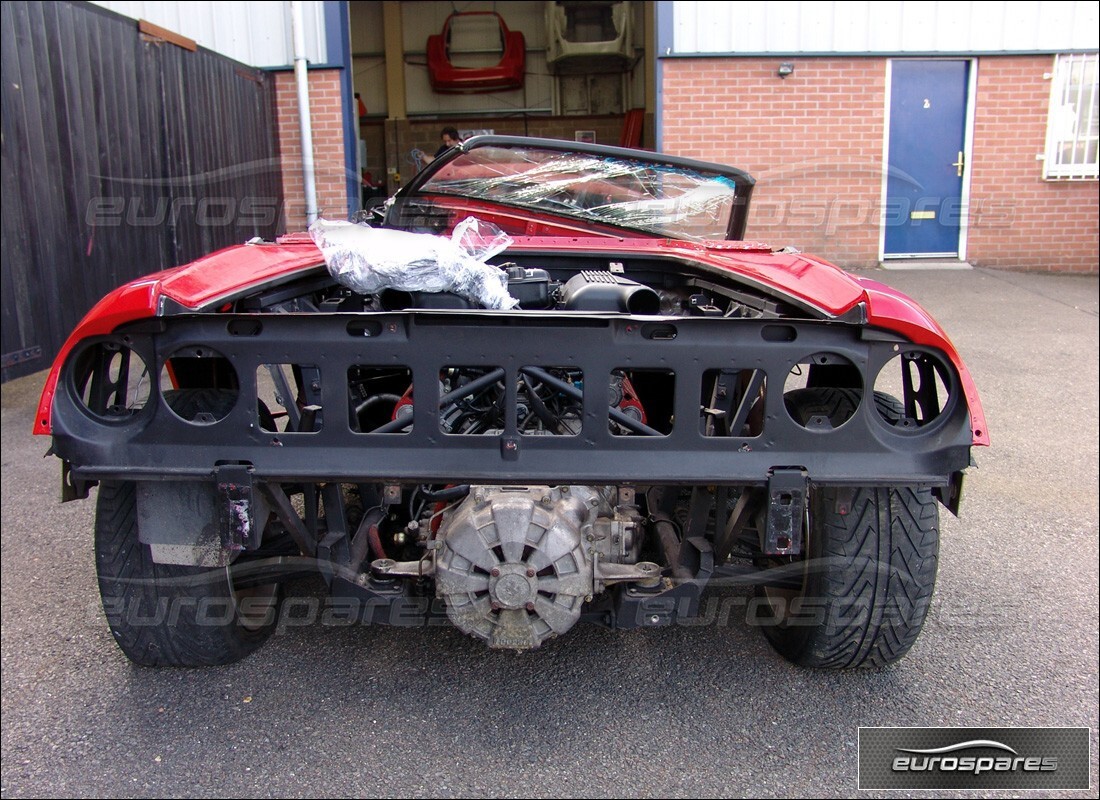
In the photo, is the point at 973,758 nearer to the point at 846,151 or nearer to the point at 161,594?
the point at 161,594

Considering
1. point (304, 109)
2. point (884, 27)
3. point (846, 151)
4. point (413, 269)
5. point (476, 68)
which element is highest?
point (476, 68)

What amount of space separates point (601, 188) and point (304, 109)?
23.4 ft

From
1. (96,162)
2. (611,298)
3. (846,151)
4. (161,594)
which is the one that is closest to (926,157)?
(846,151)

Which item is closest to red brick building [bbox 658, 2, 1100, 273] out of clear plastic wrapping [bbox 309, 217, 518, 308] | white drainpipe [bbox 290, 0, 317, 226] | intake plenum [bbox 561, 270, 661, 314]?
white drainpipe [bbox 290, 0, 317, 226]

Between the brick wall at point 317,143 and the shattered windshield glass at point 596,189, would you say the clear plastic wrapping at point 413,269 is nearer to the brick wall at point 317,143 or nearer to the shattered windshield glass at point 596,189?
the shattered windshield glass at point 596,189

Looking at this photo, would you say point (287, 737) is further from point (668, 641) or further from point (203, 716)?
point (668, 641)

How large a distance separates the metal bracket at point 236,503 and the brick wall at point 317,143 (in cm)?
824

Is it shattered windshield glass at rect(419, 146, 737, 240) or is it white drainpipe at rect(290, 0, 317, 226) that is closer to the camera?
shattered windshield glass at rect(419, 146, 737, 240)

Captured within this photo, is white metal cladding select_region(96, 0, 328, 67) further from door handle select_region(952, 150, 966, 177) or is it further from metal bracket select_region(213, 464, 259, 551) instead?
metal bracket select_region(213, 464, 259, 551)

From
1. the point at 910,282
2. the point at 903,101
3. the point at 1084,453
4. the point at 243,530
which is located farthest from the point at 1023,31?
the point at 243,530

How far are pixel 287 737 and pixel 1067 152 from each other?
10912 millimetres

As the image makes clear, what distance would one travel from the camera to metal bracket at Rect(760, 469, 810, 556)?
7.06ft

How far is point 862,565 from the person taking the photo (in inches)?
96.3

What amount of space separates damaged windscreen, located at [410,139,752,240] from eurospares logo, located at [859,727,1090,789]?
81.6 inches
